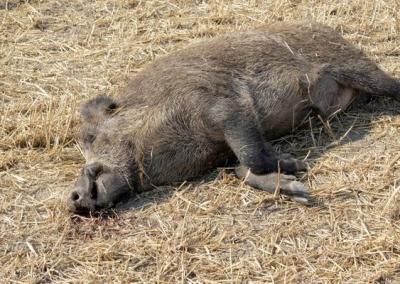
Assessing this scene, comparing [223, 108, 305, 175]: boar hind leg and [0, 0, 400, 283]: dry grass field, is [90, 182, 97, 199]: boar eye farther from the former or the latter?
[223, 108, 305, 175]: boar hind leg

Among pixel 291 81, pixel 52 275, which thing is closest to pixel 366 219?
pixel 291 81

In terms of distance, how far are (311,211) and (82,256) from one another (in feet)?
5.08

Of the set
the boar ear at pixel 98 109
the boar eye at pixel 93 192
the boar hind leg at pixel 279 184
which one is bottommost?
the boar eye at pixel 93 192

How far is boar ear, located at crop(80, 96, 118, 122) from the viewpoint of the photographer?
19.6ft

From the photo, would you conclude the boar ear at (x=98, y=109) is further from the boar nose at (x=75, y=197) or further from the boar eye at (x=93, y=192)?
the boar nose at (x=75, y=197)

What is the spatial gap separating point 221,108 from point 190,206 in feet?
2.68

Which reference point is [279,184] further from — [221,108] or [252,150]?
[221,108]

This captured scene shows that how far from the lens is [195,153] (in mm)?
5723

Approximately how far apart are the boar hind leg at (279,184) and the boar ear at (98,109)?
3.74 feet

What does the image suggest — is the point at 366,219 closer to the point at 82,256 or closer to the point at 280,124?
the point at 280,124

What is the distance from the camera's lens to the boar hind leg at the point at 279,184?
5211 mm

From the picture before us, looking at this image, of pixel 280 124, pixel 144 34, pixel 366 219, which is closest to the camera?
pixel 366 219

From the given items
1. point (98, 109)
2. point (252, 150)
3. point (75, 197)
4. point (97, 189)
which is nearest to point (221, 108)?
point (252, 150)

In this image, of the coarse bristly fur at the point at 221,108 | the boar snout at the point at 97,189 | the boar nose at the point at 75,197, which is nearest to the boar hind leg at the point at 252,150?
the coarse bristly fur at the point at 221,108
